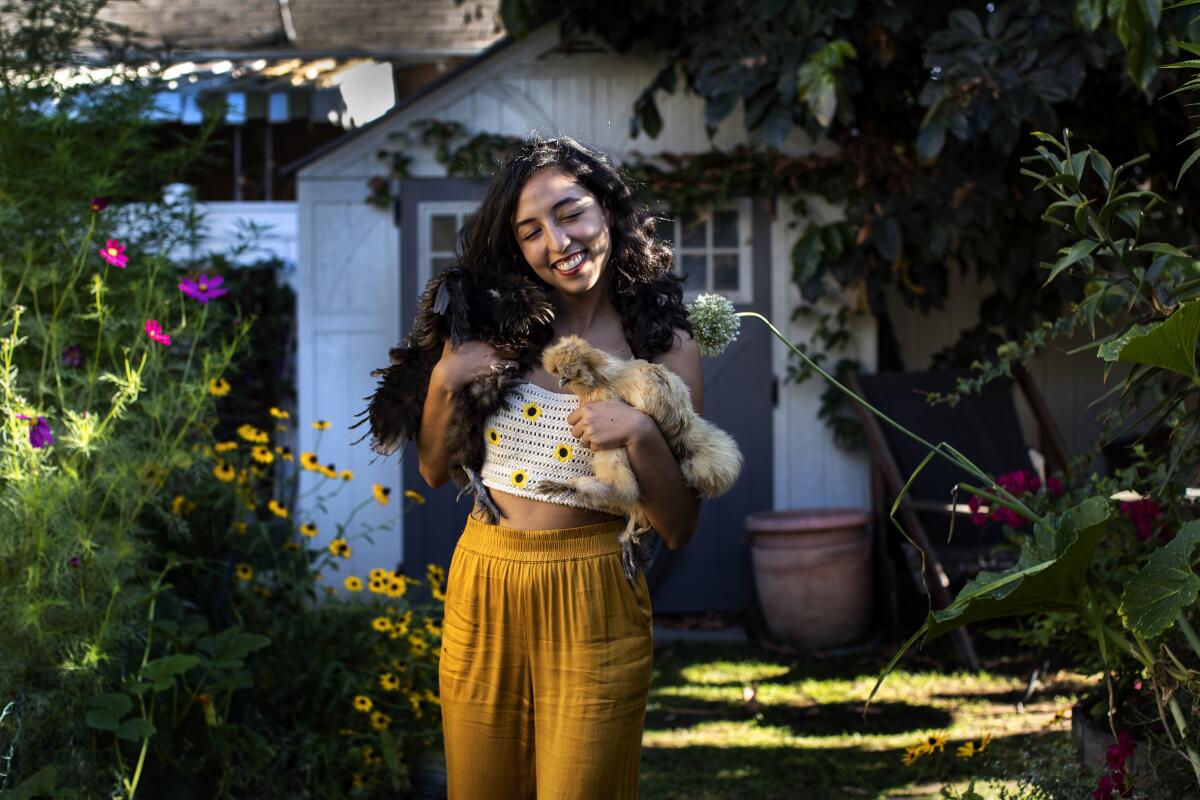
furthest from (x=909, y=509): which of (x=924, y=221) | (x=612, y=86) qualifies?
(x=612, y=86)

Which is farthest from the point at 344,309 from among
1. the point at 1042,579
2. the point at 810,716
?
the point at 1042,579

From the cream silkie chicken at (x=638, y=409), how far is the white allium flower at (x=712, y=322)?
20 cm

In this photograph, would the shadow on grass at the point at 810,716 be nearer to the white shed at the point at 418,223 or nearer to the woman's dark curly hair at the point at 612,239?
the white shed at the point at 418,223

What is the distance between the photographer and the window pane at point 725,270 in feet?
22.0

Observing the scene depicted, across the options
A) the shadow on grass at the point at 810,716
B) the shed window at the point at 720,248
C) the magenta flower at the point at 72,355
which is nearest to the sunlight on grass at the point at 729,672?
the shadow on grass at the point at 810,716

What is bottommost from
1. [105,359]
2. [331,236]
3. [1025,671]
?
[1025,671]

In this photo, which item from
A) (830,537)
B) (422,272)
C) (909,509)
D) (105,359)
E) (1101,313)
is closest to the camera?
(1101,313)

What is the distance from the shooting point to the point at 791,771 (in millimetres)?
4199

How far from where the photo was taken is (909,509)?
222 inches

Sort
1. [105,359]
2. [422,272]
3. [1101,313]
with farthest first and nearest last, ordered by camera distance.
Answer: [422,272]
[105,359]
[1101,313]

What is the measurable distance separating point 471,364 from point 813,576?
164 inches

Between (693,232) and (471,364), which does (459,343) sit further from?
(693,232)

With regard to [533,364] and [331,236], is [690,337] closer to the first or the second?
[533,364]

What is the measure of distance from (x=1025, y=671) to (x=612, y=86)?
3.54 metres
